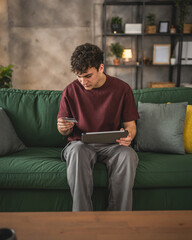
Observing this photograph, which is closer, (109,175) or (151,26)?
(109,175)

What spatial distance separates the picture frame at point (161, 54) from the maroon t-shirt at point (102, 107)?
2718 mm

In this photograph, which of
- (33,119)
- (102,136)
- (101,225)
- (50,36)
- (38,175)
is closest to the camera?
(101,225)

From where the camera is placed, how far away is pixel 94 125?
172cm

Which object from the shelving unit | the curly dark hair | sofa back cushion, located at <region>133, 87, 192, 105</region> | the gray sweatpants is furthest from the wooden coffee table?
the shelving unit

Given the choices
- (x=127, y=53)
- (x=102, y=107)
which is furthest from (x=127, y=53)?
(x=102, y=107)

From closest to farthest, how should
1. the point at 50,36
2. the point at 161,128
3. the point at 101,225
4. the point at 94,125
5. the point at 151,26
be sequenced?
the point at 101,225, the point at 94,125, the point at 161,128, the point at 151,26, the point at 50,36

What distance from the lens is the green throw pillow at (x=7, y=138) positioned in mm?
1752

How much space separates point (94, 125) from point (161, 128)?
52 cm

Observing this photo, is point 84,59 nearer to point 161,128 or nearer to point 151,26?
point 161,128

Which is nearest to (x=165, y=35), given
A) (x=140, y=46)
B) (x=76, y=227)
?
(x=140, y=46)

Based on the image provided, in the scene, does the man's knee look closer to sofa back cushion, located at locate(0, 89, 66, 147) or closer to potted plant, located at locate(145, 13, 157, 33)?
sofa back cushion, located at locate(0, 89, 66, 147)

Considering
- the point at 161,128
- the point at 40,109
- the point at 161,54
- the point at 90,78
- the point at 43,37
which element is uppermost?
the point at 43,37

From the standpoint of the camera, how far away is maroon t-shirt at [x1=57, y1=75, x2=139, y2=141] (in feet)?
5.64

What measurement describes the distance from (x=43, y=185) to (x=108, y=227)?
74 cm
